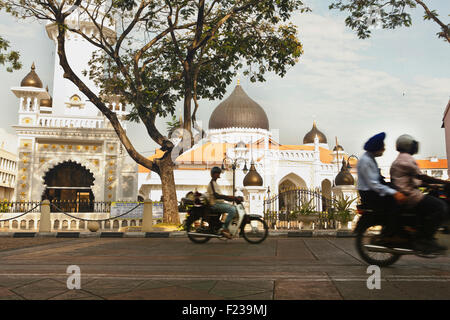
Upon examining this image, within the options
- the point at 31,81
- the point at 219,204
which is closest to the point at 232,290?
the point at 219,204

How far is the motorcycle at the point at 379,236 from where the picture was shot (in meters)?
4.11

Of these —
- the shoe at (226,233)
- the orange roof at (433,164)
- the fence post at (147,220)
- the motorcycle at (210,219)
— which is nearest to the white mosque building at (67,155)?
the fence post at (147,220)

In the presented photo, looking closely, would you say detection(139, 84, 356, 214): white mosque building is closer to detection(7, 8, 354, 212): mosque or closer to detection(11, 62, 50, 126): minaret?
detection(7, 8, 354, 212): mosque

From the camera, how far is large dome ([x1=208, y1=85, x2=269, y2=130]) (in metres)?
41.5

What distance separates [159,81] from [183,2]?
10.7ft

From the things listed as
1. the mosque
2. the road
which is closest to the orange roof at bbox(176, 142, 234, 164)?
the mosque

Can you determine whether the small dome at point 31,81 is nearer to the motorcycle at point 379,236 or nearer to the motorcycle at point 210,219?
the motorcycle at point 210,219

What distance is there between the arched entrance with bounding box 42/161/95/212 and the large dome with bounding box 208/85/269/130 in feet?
70.5

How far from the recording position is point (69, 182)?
2189 centimetres

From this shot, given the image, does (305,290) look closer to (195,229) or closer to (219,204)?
(219,204)

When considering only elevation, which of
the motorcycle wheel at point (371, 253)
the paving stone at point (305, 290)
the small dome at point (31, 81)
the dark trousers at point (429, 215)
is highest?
the small dome at point (31, 81)

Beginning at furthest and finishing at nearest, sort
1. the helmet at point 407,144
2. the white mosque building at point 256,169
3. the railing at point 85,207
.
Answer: the white mosque building at point 256,169
the railing at point 85,207
the helmet at point 407,144

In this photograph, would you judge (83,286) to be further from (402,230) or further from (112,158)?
(112,158)

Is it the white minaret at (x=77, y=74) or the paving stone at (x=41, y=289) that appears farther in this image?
the white minaret at (x=77, y=74)
